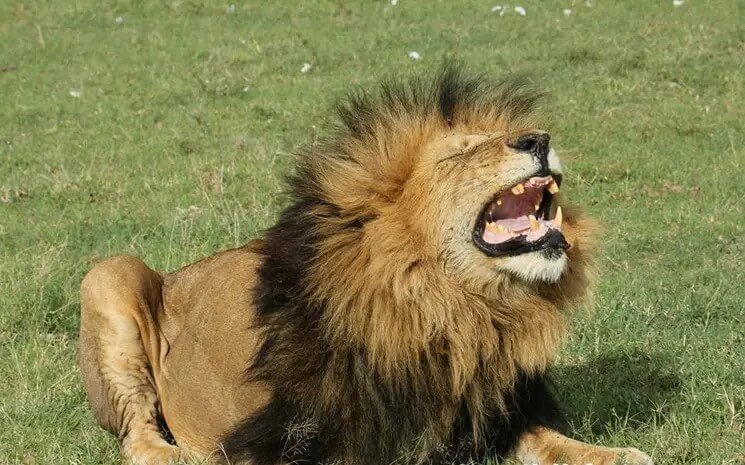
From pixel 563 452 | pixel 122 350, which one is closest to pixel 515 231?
pixel 563 452

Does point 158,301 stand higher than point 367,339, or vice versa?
point 367,339

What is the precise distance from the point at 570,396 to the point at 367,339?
1385mm

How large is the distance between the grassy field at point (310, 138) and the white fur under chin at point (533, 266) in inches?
35.2

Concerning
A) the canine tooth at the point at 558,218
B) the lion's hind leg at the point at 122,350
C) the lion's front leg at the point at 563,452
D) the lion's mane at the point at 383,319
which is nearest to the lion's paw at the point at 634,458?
the lion's front leg at the point at 563,452

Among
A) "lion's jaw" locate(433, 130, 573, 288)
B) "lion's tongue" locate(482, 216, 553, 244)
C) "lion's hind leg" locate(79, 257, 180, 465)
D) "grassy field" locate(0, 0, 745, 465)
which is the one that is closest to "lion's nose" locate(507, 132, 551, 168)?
"lion's jaw" locate(433, 130, 573, 288)

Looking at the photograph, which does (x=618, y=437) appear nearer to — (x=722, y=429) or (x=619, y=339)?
(x=722, y=429)

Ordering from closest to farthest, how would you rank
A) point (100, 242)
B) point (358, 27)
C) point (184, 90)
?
1. point (100, 242)
2. point (184, 90)
3. point (358, 27)

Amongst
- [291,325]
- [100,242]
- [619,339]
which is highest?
[291,325]

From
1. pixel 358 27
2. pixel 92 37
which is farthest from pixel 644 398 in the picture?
pixel 92 37

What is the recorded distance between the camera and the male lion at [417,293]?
370 centimetres

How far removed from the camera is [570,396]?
15.9 feet

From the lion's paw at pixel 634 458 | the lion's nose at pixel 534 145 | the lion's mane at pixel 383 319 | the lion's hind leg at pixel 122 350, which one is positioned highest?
the lion's nose at pixel 534 145

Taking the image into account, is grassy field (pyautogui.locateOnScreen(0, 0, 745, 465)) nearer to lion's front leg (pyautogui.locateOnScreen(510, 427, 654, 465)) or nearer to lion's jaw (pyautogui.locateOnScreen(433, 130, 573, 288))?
lion's front leg (pyautogui.locateOnScreen(510, 427, 654, 465))

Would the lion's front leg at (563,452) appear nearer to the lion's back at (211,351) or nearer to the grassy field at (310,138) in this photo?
the grassy field at (310,138)
